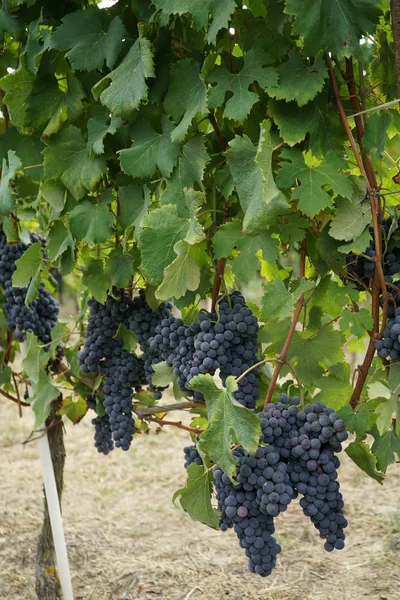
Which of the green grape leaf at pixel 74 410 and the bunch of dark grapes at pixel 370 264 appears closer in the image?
the bunch of dark grapes at pixel 370 264

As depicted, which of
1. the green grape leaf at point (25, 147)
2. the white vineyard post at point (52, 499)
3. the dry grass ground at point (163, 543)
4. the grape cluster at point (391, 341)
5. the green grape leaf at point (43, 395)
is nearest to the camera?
the grape cluster at point (391, 341)

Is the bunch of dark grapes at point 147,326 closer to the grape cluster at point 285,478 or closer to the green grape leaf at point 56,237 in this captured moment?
the green grape leaf at point 56,237

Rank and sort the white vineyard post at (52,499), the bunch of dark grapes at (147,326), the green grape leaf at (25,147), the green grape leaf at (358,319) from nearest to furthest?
the green grape leaf at (358,319) < the green grape leaf at (25,147) < the bunch of dark grapes at (147,326) < the white vineyard post at (52,499)

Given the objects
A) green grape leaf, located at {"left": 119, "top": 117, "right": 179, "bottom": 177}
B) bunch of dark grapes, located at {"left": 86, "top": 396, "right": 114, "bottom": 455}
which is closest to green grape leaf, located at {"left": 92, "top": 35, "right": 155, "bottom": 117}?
green grape leaf, located at {"left": 119, "top": 117, "right": 179, "bottom": 177}

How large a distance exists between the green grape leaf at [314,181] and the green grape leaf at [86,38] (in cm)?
62

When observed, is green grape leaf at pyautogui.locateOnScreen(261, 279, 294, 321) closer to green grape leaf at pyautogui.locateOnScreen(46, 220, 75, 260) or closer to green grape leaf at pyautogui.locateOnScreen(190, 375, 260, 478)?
green grape leaf at pyautogui.locateOnScreen(190, 375, 260, 478)

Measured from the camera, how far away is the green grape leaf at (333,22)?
160 cm

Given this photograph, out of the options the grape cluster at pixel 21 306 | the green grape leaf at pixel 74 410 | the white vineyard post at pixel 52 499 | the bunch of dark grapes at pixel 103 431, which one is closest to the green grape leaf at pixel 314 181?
the grape cluster at pixel 21 306

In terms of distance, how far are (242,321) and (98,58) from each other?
0.86 metres

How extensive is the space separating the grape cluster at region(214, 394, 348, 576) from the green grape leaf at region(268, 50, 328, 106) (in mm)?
786

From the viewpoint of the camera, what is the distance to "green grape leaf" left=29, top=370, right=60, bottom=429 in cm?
283

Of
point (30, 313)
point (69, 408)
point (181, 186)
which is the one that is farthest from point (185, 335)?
point (69, 408)

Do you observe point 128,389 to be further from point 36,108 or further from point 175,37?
point 175,37

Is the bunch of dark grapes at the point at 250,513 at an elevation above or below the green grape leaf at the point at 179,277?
below
